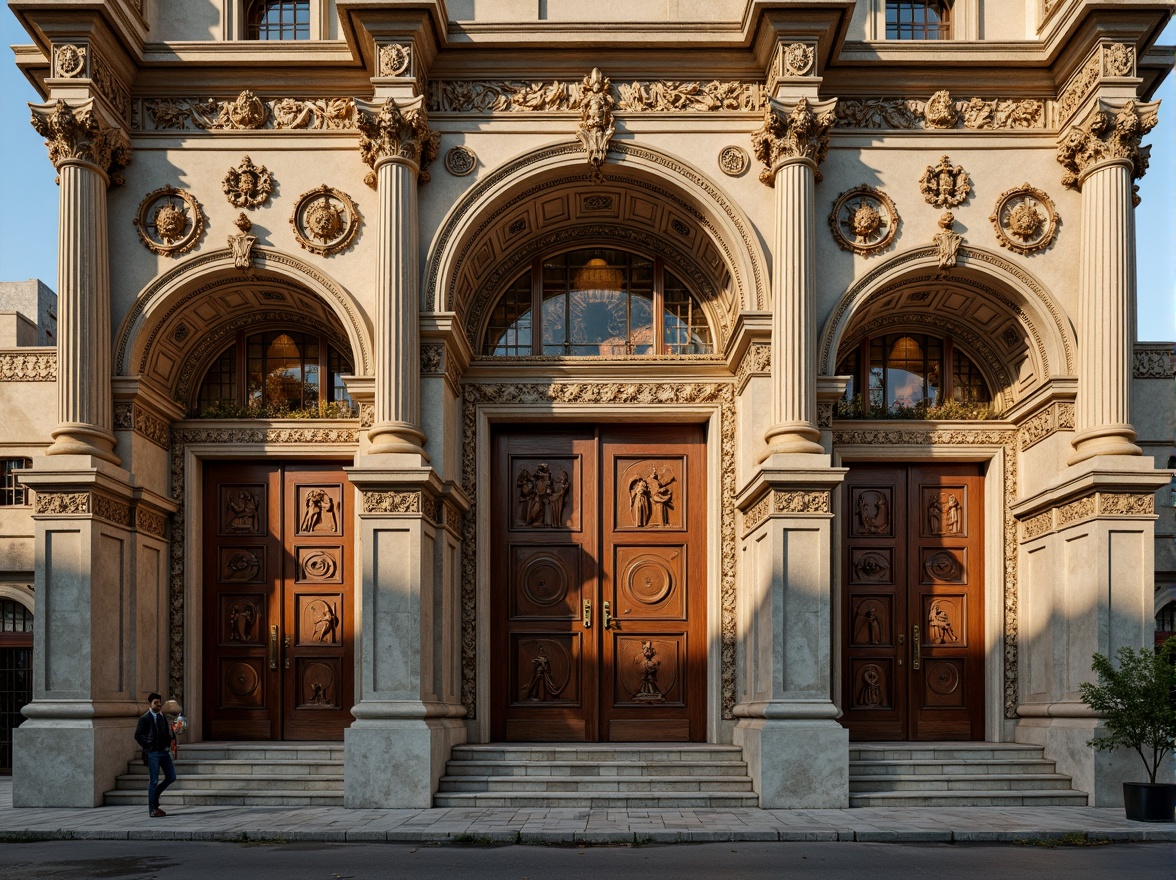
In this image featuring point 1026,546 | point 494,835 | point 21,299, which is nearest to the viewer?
point 494,835

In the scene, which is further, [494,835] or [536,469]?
[536,469]

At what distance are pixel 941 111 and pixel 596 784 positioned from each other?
→ 10598 millimetres

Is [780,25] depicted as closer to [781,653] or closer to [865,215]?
[865,215]

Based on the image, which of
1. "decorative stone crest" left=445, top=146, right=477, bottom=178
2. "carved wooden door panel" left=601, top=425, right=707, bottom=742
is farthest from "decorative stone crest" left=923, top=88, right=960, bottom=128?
"decorative stone crest" left=445, top=146, right=477, bottom=178

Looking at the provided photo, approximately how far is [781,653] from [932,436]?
4979 mm

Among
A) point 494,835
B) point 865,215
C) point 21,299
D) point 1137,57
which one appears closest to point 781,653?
point 494,835

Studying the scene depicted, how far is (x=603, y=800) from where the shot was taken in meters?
15.3

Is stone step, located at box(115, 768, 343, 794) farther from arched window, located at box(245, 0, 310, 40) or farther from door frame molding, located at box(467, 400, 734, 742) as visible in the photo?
arched window, located at box(245, 0, 310, 40)

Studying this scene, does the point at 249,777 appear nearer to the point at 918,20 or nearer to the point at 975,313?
the point at 975,313

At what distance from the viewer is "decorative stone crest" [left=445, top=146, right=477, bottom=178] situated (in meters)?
17.1

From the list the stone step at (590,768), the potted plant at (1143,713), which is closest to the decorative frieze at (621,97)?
the potted plant at (1143,713)

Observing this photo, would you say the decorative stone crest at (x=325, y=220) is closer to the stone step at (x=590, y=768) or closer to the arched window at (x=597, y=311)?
the arched window at (x=597, y=311)

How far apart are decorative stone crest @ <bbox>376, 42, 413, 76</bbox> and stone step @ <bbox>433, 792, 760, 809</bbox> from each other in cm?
982

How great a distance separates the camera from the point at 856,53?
55.8 feet
